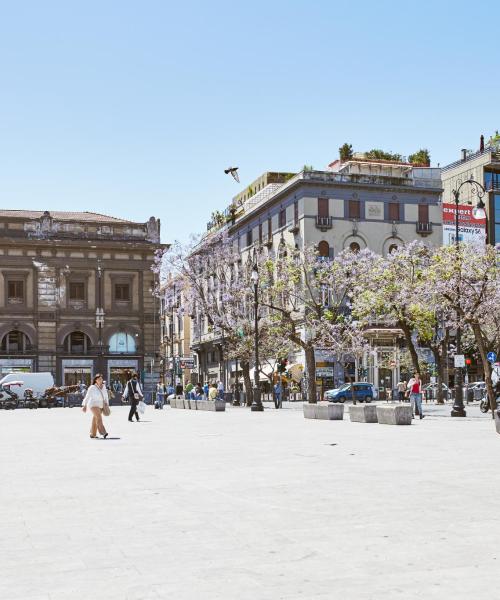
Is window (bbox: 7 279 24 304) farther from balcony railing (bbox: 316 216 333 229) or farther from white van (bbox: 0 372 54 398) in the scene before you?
balcony railing (bbox: 316 216 333 229)

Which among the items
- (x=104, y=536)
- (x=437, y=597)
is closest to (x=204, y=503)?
(x=104, y=536)

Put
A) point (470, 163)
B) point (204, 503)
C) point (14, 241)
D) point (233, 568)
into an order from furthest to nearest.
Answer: point (470, 163), point (14, 241), point (204, 503), point (233, 568)

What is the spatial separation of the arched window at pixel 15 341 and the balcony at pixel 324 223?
22.4 meters

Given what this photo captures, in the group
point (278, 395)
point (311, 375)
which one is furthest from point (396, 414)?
point (278, 395)

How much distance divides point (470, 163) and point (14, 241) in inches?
1650

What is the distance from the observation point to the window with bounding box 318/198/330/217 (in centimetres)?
6394

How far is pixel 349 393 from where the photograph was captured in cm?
5572

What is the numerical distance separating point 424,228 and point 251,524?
60474mm

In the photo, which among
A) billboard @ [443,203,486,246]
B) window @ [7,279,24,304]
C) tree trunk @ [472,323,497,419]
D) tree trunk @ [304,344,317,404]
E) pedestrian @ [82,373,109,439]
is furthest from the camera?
billboard @ [443,203,486,246]

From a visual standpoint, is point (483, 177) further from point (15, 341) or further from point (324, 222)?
point (15, 341)

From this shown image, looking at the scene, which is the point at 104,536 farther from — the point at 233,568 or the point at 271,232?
the point at 271,232

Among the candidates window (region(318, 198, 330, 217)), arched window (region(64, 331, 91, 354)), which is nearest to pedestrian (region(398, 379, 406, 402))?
window (region(318, 198, 330, 217))

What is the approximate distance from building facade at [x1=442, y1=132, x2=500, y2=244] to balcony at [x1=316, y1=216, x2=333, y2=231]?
17055 millimetres

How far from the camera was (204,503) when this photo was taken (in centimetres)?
988
